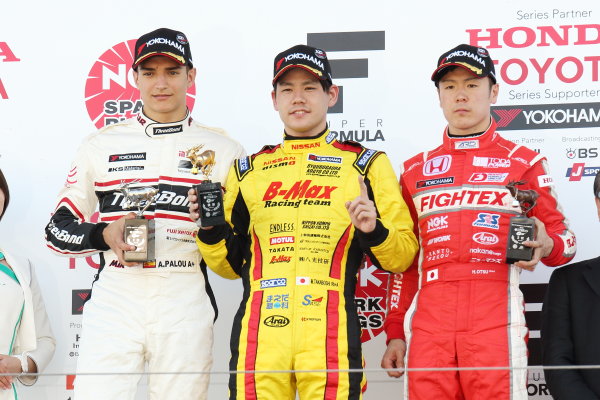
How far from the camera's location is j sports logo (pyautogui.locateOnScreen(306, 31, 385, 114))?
3314mm

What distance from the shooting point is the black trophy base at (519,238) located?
7.77ft

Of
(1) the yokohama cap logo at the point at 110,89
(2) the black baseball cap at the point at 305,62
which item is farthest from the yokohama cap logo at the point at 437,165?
(1) the yokohama cap logo at the point at 110,89

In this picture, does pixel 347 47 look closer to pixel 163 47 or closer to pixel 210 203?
pixel 163 47

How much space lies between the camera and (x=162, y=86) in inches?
112

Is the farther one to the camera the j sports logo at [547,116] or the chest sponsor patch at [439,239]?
the j sports logo at [547,116]

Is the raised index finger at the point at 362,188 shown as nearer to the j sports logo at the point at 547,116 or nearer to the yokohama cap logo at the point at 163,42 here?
the yokohama cap logo at the point at 163,42

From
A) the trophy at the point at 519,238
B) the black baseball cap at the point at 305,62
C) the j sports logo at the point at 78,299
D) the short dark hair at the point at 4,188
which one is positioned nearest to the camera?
the trophy at the point at 519,238

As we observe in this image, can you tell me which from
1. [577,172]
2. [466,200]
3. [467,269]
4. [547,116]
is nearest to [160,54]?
[466,200]

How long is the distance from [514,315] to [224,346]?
1.16 metres

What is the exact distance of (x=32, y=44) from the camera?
3.43 metres

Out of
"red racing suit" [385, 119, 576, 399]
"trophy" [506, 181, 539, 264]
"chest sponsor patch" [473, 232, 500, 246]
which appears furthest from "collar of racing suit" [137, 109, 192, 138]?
"trophy" [506, 181, 539, 264]

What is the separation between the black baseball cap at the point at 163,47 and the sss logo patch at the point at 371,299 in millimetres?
982

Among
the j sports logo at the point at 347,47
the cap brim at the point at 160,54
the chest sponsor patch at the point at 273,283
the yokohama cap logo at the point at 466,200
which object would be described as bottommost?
the chest sponsor patch at the point at 273,283

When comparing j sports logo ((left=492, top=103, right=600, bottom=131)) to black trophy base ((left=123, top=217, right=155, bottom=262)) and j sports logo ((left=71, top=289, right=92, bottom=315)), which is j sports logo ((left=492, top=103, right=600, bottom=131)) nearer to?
black trophy base ((left=123, top=217, right=155, bottom=262))
